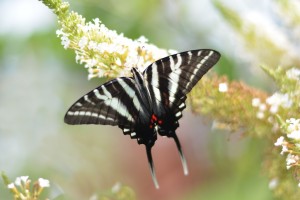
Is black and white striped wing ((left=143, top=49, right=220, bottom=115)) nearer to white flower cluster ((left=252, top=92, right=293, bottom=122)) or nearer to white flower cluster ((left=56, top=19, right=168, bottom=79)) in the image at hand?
white flower cluster ((left=56, top=19, right=168, bottom=79))

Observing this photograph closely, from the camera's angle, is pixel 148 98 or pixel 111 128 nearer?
pixel 148 98

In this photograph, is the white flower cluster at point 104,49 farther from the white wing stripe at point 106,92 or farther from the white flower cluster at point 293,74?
the white flower cluster at point 293,74

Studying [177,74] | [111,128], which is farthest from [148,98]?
[111,128]

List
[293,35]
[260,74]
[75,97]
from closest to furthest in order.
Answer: [293,35]
[260,74]
[75,97]

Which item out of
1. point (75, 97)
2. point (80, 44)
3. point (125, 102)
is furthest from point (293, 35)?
point (75, 97)

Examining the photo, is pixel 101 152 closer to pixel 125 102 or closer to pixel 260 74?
pixel 260 74

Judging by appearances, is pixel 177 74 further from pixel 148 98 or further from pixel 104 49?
pixel 104 49

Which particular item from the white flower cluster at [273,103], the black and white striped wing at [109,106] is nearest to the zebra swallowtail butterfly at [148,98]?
the black and white striped wing at [109,106]
